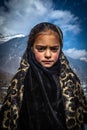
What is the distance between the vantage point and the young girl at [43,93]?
4.89 feet

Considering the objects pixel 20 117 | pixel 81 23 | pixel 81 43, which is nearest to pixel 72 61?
pixel 81 43

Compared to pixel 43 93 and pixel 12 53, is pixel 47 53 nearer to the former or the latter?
pixel 43 93

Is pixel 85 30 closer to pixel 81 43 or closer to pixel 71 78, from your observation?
pixel 81 43

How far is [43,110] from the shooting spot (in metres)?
1.51

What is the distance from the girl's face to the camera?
1540mm

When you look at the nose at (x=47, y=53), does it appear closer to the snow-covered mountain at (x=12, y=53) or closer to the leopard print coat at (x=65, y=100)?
the leopard print coat at (x=65, y=100)

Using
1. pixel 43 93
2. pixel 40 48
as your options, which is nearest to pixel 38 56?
pixel 40 48

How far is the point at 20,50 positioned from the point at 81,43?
507mm

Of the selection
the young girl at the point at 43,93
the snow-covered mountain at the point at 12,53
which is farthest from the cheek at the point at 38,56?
the snow-covered mountain at the point at 12,53

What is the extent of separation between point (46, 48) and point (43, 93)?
30cm

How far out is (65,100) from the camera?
154 cm

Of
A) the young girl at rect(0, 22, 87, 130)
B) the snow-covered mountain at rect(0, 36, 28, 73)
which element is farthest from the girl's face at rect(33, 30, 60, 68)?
the snow-covered mountain at rect(0, 36, 28, 73)

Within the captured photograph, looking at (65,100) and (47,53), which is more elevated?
(47,53)

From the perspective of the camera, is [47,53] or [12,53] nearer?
[47,53]
